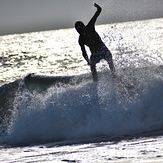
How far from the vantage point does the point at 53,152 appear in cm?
1308

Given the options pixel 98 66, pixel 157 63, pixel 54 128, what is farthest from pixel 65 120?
pixel 157 63

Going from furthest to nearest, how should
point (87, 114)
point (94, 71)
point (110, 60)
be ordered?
point (94, 71)
point (110, 60)
point (87, 114)

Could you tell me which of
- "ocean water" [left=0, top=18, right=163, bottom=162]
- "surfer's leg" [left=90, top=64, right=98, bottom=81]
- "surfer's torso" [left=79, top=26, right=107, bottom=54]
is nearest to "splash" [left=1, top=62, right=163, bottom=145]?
"ocean water" [left=0, top=18, right=163, bottom=162]

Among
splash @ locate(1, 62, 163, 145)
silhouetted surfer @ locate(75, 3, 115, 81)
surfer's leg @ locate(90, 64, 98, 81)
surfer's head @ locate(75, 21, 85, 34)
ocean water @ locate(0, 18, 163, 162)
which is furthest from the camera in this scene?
surfer's leg @ locate(90, 64, 98, 81)

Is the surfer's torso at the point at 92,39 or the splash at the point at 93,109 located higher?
the surfer's torso at the point at 92,39

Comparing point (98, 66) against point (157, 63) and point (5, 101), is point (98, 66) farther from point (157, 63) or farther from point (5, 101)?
point (5, 101)

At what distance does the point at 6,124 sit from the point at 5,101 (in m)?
1.66

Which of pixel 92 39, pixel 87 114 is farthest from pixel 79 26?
pixel 87 114

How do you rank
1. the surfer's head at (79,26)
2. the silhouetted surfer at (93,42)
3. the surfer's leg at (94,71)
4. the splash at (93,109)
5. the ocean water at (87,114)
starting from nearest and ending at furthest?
the ocean water at (87,114)
the splash at (93,109)
the surfer's head at (79,26)
the silhouetted surfer at (93,42)
the surfer's leg at (94,71)

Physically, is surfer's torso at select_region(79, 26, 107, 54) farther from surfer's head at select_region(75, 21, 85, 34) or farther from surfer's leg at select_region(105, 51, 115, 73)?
surfer's leg at select_region(105, 51, 115, 73)

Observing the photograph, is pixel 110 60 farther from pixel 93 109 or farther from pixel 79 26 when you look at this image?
pixel 93 109

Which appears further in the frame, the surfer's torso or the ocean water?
the surfer's torso

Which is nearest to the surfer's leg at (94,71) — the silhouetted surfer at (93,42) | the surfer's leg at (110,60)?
the silhouetted surfer at (93,42)

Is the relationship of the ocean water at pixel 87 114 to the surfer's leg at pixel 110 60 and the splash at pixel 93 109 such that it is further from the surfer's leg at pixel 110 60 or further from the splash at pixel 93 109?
the surfer's leg at pixel 110 60
